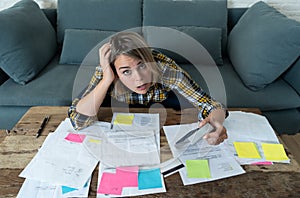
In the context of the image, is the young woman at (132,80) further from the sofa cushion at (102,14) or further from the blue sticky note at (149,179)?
the sofa cushion at (102,14)

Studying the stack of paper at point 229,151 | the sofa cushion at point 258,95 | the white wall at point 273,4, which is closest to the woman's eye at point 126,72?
the stack of paper at point 229,151

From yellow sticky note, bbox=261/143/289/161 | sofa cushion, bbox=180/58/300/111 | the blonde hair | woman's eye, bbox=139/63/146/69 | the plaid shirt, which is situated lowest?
sofa cushion, bbox=180/58/300/111

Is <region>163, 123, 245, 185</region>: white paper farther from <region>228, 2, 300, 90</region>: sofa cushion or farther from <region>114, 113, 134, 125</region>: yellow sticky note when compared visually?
<region>228, 2, 300, 90</region>: sofa cushion

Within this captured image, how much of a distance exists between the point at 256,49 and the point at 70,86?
1163mm

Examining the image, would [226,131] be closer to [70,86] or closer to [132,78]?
[132,78]

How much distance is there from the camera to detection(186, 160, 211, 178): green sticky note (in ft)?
3.03

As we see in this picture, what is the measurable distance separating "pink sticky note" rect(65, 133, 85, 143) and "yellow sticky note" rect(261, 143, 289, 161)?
2.21 ft

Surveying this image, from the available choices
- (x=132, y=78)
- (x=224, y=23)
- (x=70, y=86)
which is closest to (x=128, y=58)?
(x=132, y=78)

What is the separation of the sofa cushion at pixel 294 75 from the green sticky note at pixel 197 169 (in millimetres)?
1100

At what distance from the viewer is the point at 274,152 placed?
1.03m

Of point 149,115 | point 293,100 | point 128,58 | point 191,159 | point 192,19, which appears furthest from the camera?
point 192,19

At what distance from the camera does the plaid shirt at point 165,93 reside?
1186 mm

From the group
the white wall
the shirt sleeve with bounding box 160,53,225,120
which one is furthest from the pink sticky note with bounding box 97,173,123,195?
the white wall

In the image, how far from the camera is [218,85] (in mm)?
1731
